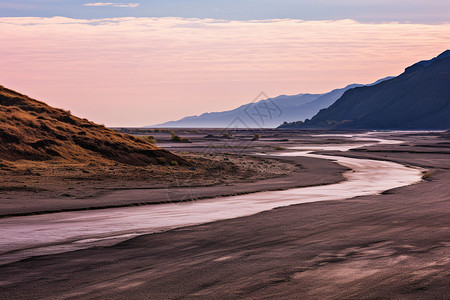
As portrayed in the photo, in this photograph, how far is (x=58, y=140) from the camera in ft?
122

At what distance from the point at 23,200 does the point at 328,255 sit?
13.1m

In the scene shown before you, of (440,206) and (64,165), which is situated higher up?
(64,165)

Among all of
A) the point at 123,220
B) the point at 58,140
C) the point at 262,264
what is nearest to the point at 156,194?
the point at 123,220

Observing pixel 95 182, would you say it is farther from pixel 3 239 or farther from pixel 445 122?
pixel 445 122

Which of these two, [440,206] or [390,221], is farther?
[440,206]

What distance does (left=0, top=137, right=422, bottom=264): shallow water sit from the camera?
12875 mm

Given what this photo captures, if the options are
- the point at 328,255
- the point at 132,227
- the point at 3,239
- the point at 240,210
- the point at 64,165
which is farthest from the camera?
the point at 64,165

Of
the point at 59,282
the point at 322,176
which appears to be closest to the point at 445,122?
the point at 322,176

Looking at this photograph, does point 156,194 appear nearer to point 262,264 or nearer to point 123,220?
point 123,220

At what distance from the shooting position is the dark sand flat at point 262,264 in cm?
862

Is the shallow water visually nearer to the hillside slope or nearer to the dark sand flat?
the dark sand flat

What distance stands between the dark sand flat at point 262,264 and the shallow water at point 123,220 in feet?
3.20

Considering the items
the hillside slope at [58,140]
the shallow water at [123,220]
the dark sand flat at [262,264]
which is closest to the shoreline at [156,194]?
the shallow water at [123,220]

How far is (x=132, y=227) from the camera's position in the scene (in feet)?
50.6
